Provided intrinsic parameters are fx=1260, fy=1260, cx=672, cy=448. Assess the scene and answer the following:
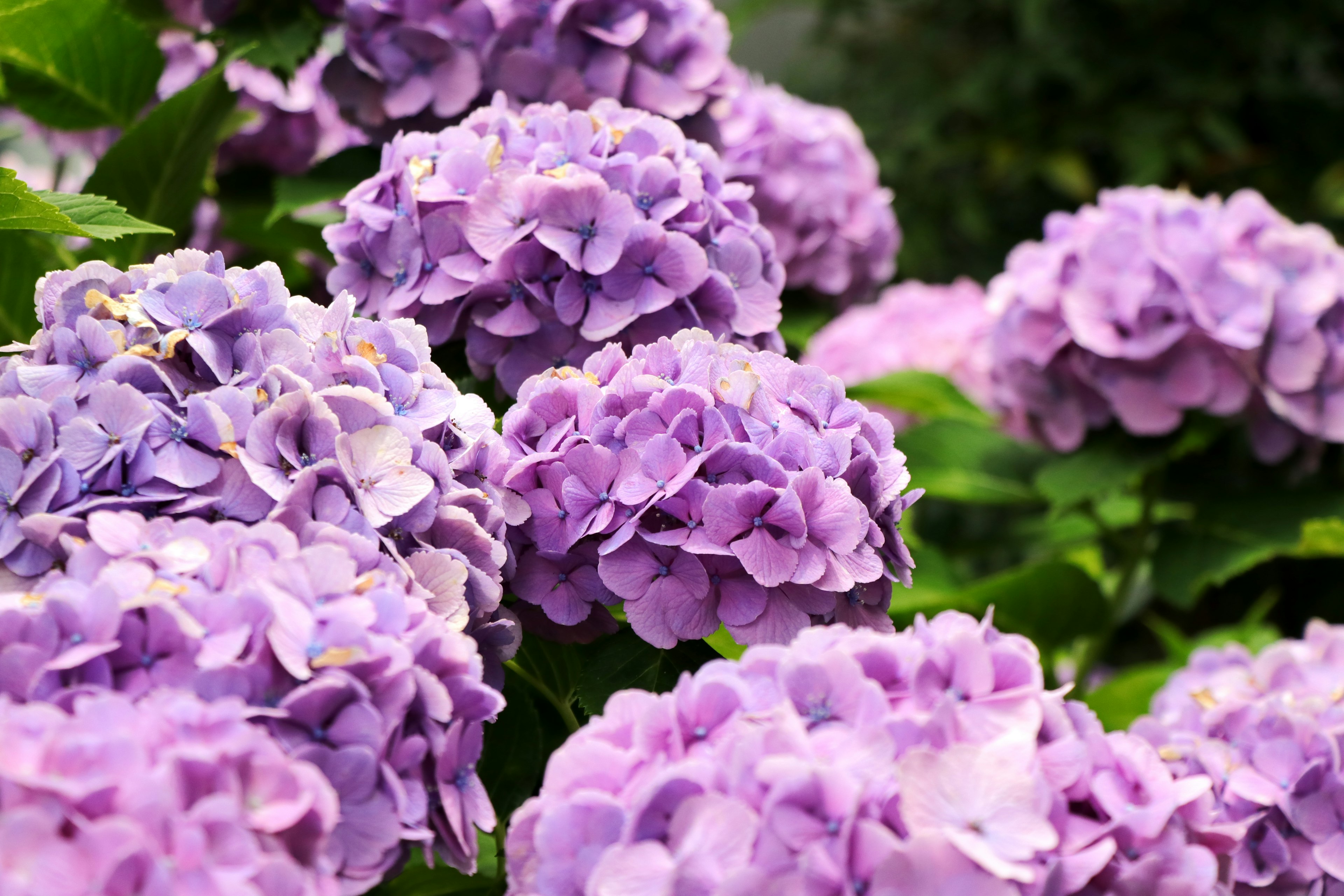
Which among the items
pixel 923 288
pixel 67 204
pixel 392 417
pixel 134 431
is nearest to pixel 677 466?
pixel 392 417

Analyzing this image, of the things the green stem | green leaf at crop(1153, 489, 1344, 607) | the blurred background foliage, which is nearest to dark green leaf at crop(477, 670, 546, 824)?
the green stem

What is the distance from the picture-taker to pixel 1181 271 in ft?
3.48

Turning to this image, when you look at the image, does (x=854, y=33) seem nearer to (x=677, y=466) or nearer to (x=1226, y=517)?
(x=1226, y=517)

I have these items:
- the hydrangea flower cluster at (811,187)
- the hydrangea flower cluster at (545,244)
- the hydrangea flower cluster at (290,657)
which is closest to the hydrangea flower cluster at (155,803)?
the hydrangea flower cluster at (290,657)

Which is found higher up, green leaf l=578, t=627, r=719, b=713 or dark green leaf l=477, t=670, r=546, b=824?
green leaf l=578, t=627, r=719, b=713

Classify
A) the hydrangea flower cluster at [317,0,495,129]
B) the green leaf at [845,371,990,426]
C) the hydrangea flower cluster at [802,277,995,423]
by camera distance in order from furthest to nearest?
the hydrangea flower cluster at [802,277,995,423] → the green leaf at [845,371,990,426] → the hydrangea flower cluster at [317,0,495,129]

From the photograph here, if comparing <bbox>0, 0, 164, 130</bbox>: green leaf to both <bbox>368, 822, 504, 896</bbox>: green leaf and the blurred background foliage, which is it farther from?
the blurred background foliage

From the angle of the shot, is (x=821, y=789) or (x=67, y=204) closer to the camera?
(x=821, y=789)

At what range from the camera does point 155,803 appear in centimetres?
40

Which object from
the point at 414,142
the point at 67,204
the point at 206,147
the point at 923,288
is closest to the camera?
the point at 67,204

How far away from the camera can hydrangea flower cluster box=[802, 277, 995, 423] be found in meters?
1.58

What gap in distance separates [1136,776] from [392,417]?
349 mm

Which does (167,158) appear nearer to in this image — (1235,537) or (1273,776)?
(1273,776)

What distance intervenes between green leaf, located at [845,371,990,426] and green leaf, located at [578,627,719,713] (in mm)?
522
